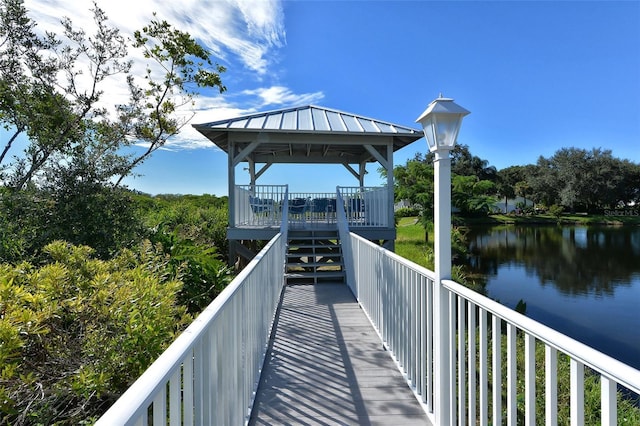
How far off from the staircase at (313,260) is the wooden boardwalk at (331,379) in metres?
2.14

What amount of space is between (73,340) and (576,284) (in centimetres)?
1448

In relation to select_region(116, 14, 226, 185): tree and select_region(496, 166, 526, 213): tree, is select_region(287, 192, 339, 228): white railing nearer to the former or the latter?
select_region(116, 14, 226, 185): tree

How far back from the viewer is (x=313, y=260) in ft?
23.5

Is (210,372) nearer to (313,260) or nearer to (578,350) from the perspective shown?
(578,350)

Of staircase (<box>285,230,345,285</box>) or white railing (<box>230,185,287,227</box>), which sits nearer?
staircase (<box>285,230,345,285</box>)

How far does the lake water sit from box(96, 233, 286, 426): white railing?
24.6ft

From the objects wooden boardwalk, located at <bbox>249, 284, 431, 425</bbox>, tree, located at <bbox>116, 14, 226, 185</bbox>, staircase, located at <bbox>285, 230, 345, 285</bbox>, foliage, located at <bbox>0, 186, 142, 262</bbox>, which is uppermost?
tree, located at <bbox>116, 14, 226, 185</bbox>

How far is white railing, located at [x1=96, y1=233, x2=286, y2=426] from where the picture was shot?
806 millimetres

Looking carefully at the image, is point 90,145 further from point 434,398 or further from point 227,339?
point 434,398

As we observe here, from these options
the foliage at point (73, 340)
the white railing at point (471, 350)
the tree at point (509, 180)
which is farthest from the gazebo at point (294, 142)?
the tree at point (509, 180)

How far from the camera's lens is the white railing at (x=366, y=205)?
820 cm

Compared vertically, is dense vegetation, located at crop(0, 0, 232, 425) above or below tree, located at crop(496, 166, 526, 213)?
below

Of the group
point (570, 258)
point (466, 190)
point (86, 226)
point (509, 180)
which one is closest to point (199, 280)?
point (86, 226)

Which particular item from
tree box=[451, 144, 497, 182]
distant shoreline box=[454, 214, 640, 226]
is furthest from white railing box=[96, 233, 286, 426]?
tree box=[451, 144, 497, 182]
